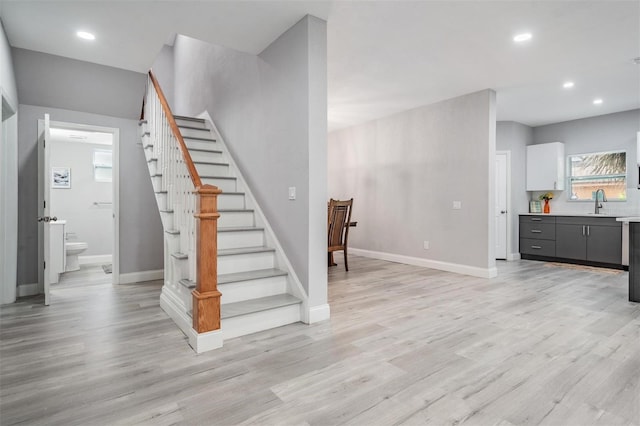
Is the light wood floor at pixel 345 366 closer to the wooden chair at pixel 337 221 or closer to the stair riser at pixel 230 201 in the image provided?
the stair riser at pixel 230 201

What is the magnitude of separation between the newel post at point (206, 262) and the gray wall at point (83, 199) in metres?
5.27

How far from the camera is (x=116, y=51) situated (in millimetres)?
3592

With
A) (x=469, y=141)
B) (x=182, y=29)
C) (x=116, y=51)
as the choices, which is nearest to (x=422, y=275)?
(x=469, y=141)

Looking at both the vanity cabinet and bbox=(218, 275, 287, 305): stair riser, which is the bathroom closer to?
bbox=(218, 275, 287, 305): stair riser

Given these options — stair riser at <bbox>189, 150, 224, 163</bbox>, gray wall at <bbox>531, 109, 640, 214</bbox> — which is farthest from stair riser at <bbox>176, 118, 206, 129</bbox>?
gray wall at <bbox>531, 109, 640, 214</bbox>

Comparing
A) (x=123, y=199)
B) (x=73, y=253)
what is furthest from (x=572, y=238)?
(x=73, y=253)

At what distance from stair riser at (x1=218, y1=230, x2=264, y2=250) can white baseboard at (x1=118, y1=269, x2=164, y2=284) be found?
1850 mm

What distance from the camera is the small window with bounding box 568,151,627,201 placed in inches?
229

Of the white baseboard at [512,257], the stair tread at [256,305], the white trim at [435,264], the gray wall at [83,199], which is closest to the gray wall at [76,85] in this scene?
the gray wall at [83,199]

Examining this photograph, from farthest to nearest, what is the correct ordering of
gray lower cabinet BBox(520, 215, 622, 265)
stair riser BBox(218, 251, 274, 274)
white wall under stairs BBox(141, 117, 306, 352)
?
1. gray lower cabinet BBox(520, 215, 622, 265)
2. stair riser BBox(218, 251, 274, 274)
3. white wall under stairs BBox(141, 117, 306, 352)

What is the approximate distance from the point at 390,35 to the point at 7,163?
4.15 meters

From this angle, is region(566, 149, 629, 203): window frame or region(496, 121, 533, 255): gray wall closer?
region(566, 149, 629, 203): window frame

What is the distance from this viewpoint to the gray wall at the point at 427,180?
487 cm

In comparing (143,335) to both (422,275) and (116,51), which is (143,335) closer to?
(116,51)
